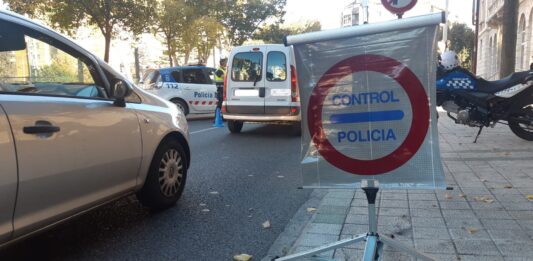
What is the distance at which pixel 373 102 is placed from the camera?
263cm

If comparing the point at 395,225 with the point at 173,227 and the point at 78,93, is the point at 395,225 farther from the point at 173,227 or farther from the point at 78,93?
the point at 78,93

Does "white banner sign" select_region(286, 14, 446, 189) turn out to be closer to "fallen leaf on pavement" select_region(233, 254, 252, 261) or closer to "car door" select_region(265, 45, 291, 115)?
"fallen leaf on pavement" select_region(233, 254, 252, 261)

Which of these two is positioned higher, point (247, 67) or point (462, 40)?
point (462, 40)

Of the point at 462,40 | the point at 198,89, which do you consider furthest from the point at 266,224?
the point at 462,40

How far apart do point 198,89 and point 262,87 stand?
4670 millimetres

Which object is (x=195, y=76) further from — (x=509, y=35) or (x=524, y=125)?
(x=524, y=125)

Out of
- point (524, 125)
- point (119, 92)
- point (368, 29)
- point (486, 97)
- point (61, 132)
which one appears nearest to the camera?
point (368, 29)

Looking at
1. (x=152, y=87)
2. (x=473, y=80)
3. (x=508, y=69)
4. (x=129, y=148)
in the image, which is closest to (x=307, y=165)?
(x=129, y=148)

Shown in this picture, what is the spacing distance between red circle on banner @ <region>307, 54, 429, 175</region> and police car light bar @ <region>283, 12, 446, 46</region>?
0.14 meters

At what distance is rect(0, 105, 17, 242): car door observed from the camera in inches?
108

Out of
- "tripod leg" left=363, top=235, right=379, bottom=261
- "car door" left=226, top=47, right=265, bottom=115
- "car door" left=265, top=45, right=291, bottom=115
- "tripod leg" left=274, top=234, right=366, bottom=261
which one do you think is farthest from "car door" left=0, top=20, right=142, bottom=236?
"car door" left=226, top=47, right=265, bottom=115

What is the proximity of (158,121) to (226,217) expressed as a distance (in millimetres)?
1103

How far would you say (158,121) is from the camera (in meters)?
4.42

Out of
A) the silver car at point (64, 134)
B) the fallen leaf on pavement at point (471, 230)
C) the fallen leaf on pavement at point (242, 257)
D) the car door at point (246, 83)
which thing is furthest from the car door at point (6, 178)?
the car door at point (246, 83)
